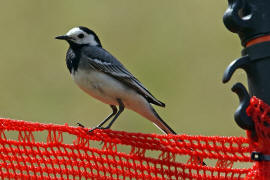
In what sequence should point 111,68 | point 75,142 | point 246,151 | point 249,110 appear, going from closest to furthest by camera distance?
point 249,110 < point 246,151 < point 75,142 < point 111,68

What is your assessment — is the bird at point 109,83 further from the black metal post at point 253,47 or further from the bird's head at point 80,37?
the black metal post at point 253,47

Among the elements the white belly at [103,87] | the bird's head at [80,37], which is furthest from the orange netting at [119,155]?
→ the bird's head at [80,37]

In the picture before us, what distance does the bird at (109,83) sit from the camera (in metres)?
3.02

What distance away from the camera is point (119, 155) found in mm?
1815

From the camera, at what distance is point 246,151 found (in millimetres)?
1556

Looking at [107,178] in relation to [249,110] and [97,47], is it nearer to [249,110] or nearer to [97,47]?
[249,110]

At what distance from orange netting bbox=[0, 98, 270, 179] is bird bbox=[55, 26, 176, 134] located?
3.36 ft

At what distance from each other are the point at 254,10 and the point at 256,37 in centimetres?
7

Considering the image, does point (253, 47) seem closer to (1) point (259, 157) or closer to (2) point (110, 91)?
(1) point (259, 157)

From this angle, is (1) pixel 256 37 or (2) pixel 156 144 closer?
(1) pixel 256 37

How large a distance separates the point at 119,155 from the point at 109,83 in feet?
4.16

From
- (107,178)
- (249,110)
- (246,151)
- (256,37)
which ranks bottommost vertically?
(107,178)

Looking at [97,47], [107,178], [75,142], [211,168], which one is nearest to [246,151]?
[211,168]

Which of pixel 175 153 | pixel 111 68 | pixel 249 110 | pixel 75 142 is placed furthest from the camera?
pixel 111 68
